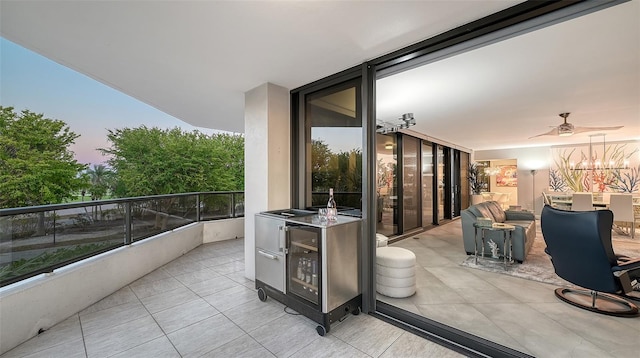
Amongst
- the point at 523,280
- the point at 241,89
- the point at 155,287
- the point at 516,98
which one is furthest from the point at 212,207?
the point at 516,98

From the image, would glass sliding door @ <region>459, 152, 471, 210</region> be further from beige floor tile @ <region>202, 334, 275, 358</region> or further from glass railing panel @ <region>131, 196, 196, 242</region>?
beige floor tile @ <region>202, 334, 275, 358</region>

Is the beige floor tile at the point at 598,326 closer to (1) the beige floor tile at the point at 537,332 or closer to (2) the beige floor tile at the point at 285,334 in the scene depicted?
(1) the beige floor tile at the point at 537,332

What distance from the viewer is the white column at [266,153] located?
317cm

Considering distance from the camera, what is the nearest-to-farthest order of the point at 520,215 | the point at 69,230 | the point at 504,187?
the point at 69,230 → the point at 520,215 → the point at 504,187

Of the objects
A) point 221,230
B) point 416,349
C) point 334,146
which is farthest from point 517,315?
point 221,230

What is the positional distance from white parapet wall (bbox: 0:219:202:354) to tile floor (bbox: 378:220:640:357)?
3221 mm

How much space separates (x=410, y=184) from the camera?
20.8ft

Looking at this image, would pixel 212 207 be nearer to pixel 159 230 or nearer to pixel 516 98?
pixel 159 230

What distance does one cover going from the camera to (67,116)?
21.7ft

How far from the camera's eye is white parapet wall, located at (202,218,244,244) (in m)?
5.41

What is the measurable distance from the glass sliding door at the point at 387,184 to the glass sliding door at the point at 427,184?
1.45m

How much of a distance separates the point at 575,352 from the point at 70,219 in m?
4.88

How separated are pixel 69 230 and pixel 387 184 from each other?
5.28 meters

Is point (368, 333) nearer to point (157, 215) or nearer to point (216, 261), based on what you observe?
point (216, 261)
